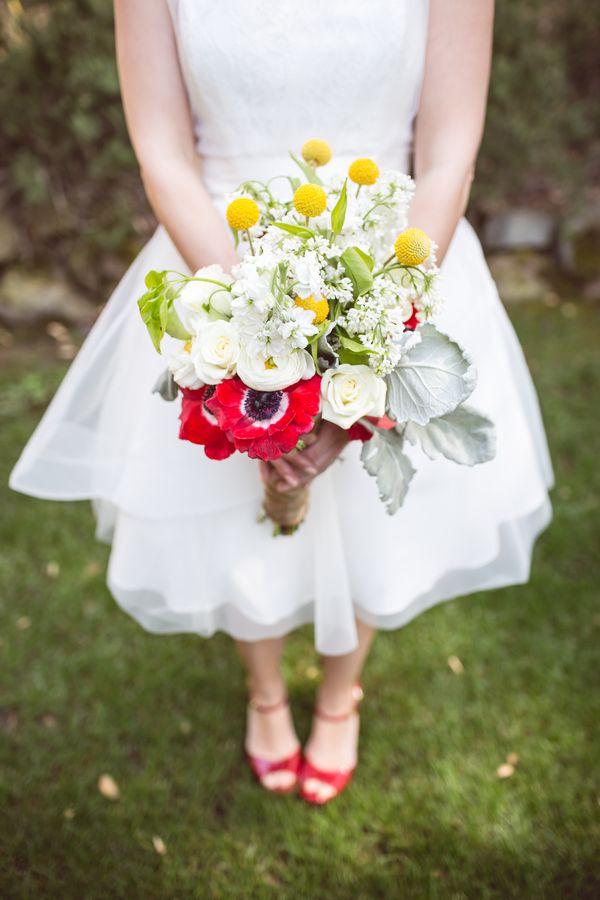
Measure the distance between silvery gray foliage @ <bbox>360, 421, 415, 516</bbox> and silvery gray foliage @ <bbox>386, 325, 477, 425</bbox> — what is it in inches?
4.8

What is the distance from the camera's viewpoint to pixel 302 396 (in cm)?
120

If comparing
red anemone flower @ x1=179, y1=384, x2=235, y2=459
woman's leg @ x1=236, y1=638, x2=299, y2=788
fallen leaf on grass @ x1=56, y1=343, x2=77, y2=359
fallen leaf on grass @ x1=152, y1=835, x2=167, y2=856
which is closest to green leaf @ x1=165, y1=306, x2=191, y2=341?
red anemone flower @ x1=179, y1=384, x2=235, y2=459

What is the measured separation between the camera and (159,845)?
2.03m

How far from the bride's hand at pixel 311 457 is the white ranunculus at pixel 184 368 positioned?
0.25 m

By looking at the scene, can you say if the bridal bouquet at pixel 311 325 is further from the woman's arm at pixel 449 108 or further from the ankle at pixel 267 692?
the ankle at pixel 267 692

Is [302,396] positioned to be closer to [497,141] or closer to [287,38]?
[287,38]

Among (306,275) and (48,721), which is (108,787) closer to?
(48,721)

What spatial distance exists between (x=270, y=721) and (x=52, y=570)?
3.98ft

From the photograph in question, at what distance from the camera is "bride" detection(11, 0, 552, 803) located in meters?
1.53

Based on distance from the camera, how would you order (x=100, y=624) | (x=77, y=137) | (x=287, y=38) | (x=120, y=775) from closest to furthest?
(x=287, y=38) → (x=120, y=775) → (x=100, y=624) → (x=77, y=137)

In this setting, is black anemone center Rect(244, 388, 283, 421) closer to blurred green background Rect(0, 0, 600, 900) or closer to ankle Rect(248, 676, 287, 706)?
ankle Rect(248, 676, 287, 706)

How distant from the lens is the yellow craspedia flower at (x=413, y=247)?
116 cm

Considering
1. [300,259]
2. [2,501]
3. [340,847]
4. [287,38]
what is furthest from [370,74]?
[2,501]

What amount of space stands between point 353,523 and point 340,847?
930 mm
